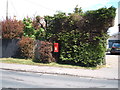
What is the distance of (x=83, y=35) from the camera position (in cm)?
1180

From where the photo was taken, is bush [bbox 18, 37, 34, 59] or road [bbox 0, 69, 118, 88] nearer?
road [bbox 0, 69, 118, 88]

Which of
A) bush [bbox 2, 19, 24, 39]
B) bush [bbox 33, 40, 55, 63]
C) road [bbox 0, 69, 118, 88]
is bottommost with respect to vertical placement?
road [bbox 0, 69, 118, 88]

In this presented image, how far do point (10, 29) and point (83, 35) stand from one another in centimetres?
670

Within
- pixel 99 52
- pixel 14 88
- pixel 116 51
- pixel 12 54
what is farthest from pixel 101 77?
pixel 116 51

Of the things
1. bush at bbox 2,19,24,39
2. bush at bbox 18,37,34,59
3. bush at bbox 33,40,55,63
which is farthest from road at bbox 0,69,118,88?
bush at bbox 2,19,24,39

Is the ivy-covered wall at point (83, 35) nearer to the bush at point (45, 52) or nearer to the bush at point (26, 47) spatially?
the bush at point (45, 52)

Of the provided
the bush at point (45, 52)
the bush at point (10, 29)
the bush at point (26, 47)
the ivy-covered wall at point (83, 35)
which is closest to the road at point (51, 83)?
the ivy-covered wall at point (83, 35)

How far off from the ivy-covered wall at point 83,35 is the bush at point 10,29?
3.77 metres

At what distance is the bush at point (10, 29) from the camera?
14492 millimetres

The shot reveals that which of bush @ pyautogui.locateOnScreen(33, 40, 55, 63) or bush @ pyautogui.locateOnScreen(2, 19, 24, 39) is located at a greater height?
bush @ pyautogui.locateOnScreen(2, 19, 24, 39)

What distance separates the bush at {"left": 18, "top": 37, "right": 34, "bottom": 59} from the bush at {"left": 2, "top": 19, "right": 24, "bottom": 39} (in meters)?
1.22

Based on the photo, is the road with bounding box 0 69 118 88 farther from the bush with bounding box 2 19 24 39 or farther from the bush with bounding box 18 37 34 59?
the bush with bounding box 2 19 24 39

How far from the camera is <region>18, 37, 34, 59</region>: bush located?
14.1 metres

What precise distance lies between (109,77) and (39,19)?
9984 millimetres
